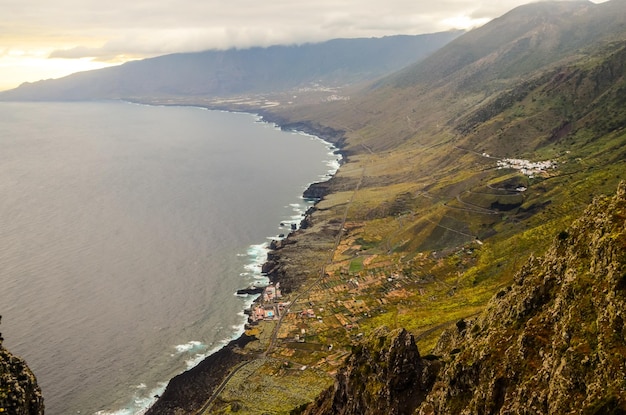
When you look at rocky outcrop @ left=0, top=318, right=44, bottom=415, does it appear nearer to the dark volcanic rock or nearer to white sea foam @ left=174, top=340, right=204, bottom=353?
the dark volcanic rock

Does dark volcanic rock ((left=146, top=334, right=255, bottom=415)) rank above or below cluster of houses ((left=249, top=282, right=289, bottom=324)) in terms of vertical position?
below

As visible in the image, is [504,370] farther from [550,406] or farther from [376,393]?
[376,393]

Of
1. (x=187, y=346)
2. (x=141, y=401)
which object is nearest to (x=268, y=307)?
(x=187, y=346)

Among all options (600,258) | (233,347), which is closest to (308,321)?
(233,347)

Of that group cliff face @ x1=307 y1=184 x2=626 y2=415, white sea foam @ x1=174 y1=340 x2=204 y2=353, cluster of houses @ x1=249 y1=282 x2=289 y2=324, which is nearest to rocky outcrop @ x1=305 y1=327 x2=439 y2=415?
cliff face @ x1=307 y1=184 x2=626 y2=415

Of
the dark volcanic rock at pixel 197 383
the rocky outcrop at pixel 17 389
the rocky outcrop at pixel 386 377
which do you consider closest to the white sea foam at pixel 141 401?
the dark volcanic rock at pixel 197 383

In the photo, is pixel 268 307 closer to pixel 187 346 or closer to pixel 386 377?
pixel 187 346
